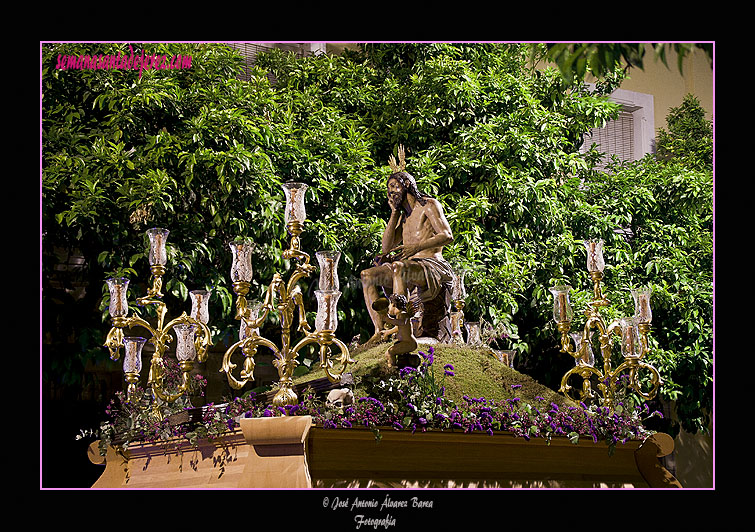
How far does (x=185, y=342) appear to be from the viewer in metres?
7.20

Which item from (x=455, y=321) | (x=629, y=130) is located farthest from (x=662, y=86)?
(x=455, y=321)

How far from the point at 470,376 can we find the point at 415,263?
1098mm

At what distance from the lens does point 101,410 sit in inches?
499

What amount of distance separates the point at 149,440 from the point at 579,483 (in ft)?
10.6

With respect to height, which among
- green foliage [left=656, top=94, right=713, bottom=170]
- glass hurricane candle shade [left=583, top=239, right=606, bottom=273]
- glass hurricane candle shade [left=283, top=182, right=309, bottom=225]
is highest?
green foliage [left=656, top=94, right=713, bottom=170]

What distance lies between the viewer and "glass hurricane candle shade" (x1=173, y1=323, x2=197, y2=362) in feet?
23.5

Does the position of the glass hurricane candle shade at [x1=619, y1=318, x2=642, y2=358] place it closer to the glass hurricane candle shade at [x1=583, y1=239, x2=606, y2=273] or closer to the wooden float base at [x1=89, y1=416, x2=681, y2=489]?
the glass hurricane candle shade at [x1=583, y1=239, x2=606, y2=273]

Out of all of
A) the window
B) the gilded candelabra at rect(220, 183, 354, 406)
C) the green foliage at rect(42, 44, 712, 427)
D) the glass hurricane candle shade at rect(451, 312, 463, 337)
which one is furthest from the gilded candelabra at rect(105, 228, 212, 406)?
the window

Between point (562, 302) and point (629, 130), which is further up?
point (629, 130)

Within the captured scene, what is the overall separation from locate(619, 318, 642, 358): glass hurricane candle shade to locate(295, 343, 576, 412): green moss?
617 millimetres

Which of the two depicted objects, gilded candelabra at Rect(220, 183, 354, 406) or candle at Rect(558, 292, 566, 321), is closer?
gilded candelabra at Rect(220, 183, 354, 406)

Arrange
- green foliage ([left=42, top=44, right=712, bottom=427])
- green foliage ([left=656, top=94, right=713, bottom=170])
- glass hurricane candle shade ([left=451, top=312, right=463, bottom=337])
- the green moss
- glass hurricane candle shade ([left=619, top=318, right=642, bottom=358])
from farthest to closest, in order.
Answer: green foliage ([left=656, top=94, right=713, bottom=170]) → green foliage ([left=42, top=44, right=712, bottom=427]) → glass hurricane candle shade ([left=451, top=312, right=463, bottom=337]) → glass hurricane candle shade ([left=619, top=318, right=642, bottom=358]) → the green moss

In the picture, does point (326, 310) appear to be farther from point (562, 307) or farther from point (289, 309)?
point (562, 307)

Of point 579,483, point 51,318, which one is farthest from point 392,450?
point 51,318
